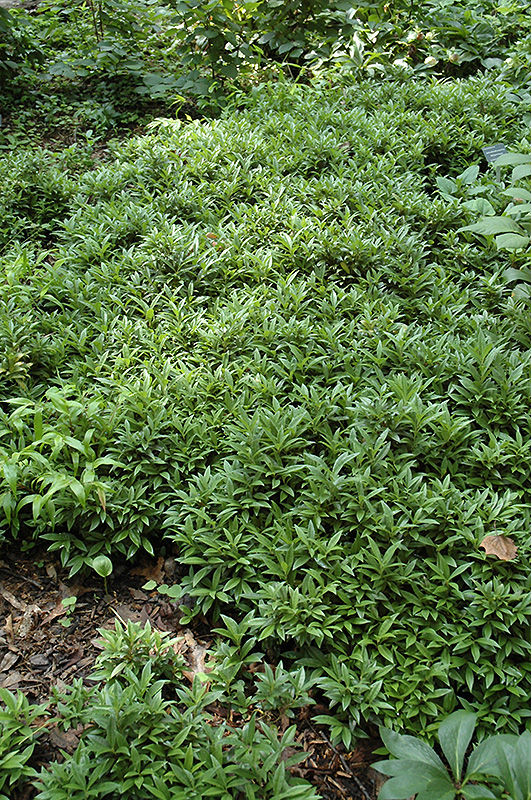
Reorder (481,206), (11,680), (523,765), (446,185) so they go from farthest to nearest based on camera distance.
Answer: (446,185) < (481,206) < (11,680) < (523,765)

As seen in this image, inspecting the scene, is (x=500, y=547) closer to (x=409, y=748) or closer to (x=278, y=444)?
(x=409, y=748)

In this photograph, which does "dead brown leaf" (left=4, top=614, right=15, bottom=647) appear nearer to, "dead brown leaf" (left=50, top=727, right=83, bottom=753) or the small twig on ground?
"dead brown leaf" (left=50, top=727, right=83, bottom=753)

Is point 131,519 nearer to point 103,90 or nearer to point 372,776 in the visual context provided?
point 372,776

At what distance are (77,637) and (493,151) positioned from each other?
12.6 feet

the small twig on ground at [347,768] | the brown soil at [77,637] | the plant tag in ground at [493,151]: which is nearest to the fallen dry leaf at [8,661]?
the brown soil at [77,637]

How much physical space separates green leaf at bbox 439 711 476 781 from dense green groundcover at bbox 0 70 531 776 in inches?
5.6

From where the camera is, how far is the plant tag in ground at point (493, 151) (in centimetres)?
406

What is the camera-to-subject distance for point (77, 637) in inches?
87.7

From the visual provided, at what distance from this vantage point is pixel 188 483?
2586mm

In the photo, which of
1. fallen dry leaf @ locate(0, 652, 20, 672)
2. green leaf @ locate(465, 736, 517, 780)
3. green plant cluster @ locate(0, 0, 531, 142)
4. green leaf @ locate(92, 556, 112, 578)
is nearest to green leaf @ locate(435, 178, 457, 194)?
green plant cluster @ locate(0, 0, 531, 142)

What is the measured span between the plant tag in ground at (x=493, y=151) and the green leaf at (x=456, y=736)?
3.49 meters

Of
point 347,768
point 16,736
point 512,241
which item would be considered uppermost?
point 512,241

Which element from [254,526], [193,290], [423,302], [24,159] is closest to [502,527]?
[254,526]

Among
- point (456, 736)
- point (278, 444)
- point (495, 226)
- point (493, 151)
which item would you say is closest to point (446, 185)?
point (493, 151)
